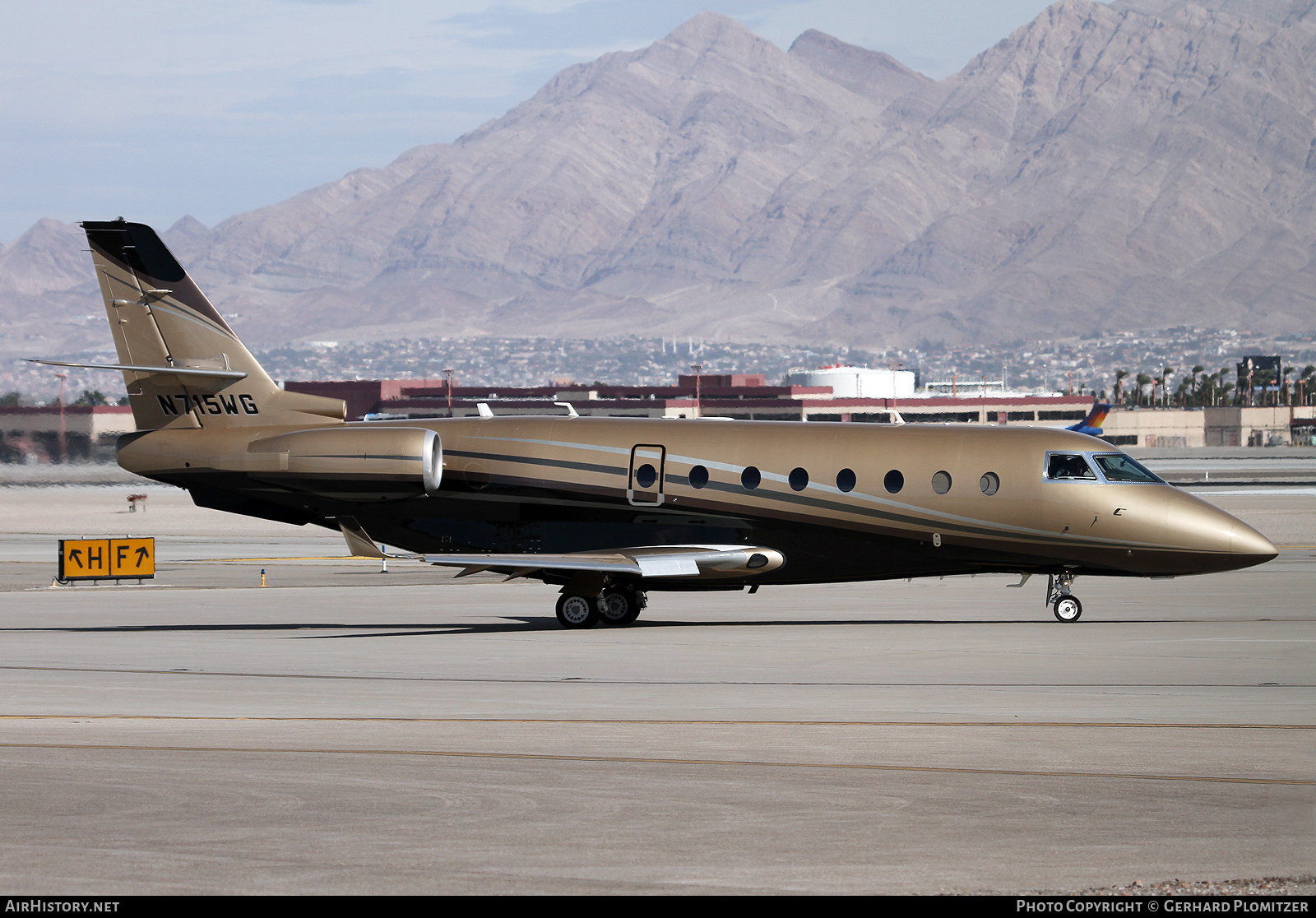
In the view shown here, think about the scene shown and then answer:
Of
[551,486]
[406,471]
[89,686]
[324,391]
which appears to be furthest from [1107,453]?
[324,391]

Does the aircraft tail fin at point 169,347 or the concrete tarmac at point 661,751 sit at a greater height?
the aircraft tail fin at point 169,347

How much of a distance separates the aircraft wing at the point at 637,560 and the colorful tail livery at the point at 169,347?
333cm

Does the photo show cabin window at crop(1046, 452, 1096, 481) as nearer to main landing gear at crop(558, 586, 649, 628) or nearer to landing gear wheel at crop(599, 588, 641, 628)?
main landing gear at crop(558, 586, 649, 628)

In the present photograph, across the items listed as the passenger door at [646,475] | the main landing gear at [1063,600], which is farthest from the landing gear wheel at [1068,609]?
the passenger door at [646,475]

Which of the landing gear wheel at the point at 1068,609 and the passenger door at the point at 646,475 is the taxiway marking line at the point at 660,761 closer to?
the passenger door at the point at 646,475

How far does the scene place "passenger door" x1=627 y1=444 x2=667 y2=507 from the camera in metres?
27.2

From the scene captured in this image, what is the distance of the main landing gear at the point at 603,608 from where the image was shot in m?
26.9

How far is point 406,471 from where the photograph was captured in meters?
27.2

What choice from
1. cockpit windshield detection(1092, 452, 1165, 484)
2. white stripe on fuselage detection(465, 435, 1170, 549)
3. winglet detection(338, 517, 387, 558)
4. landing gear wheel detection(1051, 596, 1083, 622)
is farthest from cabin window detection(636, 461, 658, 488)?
cockpit windshield detection(1092, 452, 1165, 484)

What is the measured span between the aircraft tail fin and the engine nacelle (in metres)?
1.09

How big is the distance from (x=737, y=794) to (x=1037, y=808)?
2319 millimetres

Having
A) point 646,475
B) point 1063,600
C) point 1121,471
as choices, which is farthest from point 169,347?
point 1121,471

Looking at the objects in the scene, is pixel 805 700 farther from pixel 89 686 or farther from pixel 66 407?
pixel 66 407

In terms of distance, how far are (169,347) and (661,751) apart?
56.6 feet
